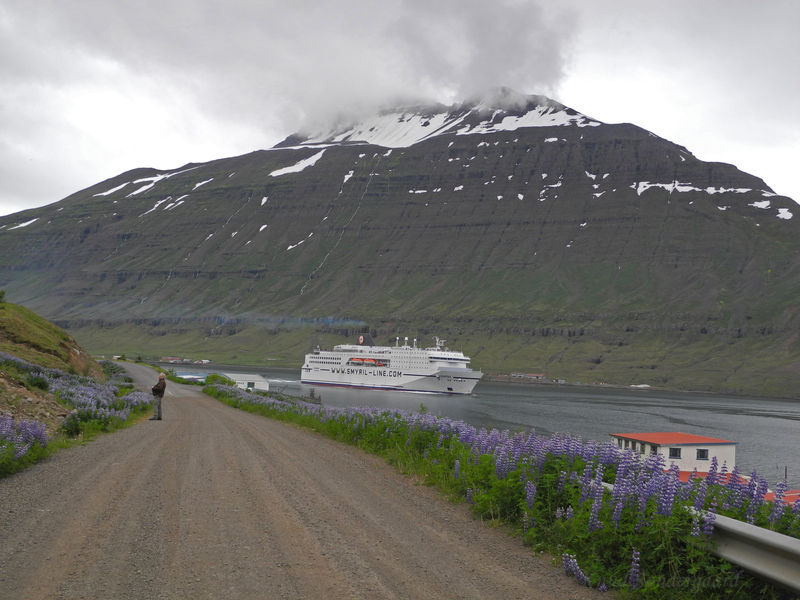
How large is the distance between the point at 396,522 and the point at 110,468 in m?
5.64

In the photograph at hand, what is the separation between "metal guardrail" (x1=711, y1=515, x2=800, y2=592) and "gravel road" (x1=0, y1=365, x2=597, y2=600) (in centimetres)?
134

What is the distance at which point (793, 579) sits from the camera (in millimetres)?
5426

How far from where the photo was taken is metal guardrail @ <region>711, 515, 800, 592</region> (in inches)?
215

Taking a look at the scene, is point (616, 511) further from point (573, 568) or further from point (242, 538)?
point (242, 538)

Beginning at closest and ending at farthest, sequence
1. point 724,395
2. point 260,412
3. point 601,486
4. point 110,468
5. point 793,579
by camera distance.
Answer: point 793,579
point 601,486
point 110,468
point 260,412
point 724,395

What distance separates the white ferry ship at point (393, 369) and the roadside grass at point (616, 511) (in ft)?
332

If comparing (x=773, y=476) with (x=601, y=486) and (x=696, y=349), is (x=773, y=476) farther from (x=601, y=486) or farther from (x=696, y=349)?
(x=696, y=349)

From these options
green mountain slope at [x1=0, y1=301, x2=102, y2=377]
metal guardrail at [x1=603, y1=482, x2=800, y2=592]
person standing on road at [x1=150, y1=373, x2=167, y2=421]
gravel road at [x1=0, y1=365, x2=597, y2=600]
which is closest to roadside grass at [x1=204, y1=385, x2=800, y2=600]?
metal guardrail at [x1=603, y1=482, x2=800, y2=592]

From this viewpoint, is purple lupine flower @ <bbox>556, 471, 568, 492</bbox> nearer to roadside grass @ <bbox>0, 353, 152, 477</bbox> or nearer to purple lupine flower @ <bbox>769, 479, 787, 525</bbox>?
purple lupine flower @ <bbox>769, 479, 787, 525</bbox>

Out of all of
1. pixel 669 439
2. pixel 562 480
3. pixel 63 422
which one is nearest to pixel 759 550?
pixel 562 480

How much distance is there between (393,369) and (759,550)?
115 m

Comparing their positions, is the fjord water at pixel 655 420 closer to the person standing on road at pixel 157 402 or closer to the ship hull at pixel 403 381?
the ship hull at pixel 403 381

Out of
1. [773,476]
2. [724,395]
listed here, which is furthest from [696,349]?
[773,476]

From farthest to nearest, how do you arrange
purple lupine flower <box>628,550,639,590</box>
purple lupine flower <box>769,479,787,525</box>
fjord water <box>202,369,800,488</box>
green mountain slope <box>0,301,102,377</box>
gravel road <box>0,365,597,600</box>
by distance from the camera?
fjord water <box>202,369,800,488</box>
green mountain slope <box>0,301,102,377</box>
purple lupine flower <box>769,479,787,525</box>
purple lupine flower <box>628,550,639,590</box>
gravel road <box>0,365,597,600</box>
